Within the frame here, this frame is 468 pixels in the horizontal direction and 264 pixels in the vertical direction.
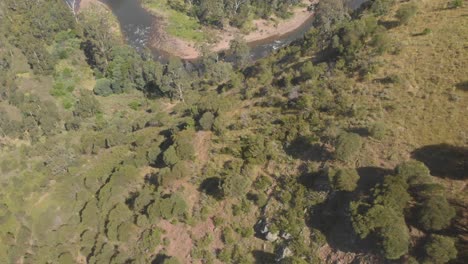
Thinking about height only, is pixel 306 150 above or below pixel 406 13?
below

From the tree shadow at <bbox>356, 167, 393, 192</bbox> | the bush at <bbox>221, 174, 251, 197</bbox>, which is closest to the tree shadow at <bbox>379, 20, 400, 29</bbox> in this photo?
the tree shadow at <bbox>356, 167, 393, 192</bbox>

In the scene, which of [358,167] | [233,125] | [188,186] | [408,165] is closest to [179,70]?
[233,125]

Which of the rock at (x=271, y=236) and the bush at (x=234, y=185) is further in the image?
the bush at (x=234, y=185)

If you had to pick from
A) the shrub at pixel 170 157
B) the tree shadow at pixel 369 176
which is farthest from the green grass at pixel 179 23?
the tree shadow at pixel 369 176

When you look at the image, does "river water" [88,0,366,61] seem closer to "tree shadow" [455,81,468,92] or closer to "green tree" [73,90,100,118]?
"green tree" [73,90,100,118]

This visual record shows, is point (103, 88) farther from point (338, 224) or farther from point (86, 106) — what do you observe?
point (338, 224)

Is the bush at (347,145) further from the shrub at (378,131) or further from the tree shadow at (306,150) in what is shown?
the tree shadow at (306,150)

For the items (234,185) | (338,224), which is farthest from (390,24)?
(234,185)
